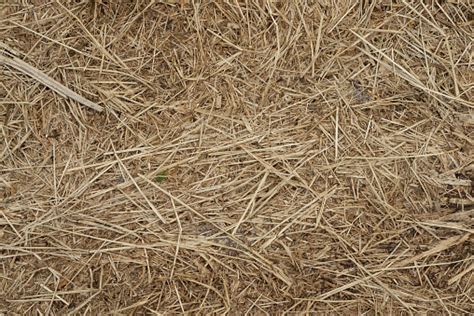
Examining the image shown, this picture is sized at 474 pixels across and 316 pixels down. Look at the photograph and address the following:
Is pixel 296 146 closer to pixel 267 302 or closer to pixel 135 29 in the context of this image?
pixel 267 302

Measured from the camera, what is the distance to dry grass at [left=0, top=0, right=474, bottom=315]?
208 cm

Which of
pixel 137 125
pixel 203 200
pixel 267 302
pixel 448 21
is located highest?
pixel 448 21

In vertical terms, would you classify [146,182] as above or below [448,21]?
below

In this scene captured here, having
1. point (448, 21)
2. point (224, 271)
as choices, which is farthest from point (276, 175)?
point (448, 21)

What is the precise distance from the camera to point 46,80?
214cm

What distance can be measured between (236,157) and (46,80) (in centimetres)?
85

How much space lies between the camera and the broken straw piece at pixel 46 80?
2135 millimetres

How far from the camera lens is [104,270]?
209 centimetres

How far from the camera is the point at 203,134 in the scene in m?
2.13

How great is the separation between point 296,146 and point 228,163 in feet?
0.94

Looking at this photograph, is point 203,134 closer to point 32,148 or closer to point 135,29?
point 135,29

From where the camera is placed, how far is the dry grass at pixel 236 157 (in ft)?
6.83

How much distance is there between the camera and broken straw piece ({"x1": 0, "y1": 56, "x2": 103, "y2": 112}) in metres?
2.13

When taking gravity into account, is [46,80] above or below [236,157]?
above
